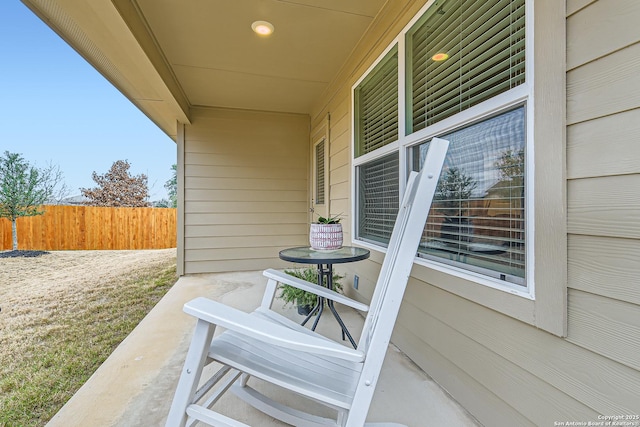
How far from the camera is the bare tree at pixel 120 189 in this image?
34.1 feet

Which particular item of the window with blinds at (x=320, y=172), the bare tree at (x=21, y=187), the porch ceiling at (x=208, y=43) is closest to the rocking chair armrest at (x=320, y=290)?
the porch ceiling at (x=208, y=43)

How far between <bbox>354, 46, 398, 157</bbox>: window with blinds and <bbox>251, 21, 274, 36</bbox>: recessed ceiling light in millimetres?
944

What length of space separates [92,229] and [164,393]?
227 inches

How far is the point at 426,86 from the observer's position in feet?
5.71

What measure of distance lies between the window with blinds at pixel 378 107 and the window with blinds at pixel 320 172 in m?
1.39

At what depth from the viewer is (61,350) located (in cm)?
205

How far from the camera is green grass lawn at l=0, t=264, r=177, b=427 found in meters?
1.48

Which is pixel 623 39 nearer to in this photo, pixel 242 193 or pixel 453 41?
pixel 453 41

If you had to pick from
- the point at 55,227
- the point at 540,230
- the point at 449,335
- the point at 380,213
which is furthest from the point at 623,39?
the point at 55,227

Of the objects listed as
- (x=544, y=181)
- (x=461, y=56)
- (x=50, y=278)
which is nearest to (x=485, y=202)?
(x=544, y=181)

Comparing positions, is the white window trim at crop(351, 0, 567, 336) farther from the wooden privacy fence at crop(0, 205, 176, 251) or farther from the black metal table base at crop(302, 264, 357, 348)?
the wooden privacy fence at crop(0, 205, 176, 251)

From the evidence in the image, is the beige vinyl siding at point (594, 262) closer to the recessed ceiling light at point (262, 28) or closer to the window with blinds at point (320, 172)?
the recessed ceiling light at point (262, 28)

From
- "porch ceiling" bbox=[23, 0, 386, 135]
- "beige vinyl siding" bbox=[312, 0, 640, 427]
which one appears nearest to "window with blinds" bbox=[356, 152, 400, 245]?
"beige vinyl siding" bbox=[312, 0, 640, 427]

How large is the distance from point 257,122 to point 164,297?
2887mm
